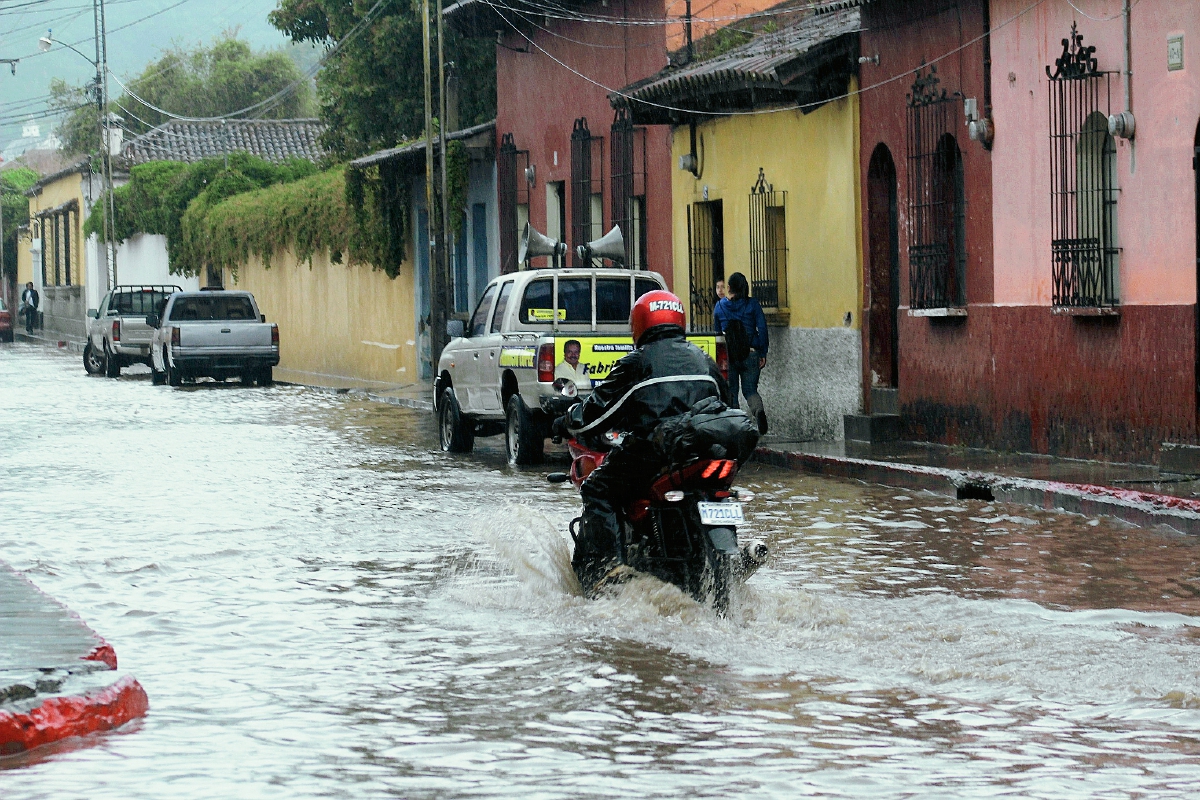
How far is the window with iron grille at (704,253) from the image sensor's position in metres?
24.0

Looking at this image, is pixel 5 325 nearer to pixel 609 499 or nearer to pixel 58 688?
pixel 609 499

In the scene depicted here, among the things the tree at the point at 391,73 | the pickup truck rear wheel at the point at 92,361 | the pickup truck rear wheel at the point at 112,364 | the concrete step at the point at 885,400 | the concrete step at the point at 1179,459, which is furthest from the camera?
the pickup truck rear wheel at the point at 92,361

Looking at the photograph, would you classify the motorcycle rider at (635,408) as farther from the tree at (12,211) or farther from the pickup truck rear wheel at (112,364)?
the tree at (12,211)

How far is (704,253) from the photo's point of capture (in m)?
24.2

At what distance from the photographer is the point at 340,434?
2181cm

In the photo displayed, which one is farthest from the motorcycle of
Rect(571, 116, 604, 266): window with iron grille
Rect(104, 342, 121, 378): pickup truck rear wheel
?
Rect(104, 342, 121, 378): pickup truck rear wheel

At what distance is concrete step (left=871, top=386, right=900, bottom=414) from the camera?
757 inches

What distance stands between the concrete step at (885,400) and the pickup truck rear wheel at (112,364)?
2315 centimetres

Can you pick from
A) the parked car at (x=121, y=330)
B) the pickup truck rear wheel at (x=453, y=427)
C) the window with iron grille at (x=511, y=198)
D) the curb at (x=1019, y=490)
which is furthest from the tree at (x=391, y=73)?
the curb at (x=1019, y=490)

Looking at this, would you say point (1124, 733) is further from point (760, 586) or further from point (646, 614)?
point (760, 586)

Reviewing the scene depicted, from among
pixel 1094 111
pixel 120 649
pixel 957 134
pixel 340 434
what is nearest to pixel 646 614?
pixel 120 649

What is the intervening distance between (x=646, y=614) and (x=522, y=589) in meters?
1.24

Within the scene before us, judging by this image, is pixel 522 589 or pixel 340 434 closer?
pixel 522 589

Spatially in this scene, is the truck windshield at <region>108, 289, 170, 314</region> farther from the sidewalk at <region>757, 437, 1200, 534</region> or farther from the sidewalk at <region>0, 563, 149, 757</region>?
the sidewalk at <region>0, 563, 149, 757</region>
